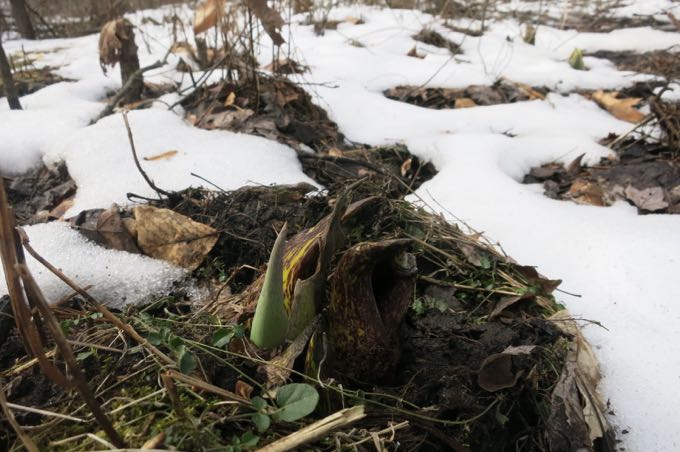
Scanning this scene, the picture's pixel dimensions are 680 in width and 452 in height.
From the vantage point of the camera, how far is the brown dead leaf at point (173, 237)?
1.38 meters

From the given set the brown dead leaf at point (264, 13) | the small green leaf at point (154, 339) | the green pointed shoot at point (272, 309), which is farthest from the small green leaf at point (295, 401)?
the brown dead leaf at point (264, 13)

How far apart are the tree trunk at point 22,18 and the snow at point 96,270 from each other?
451cm

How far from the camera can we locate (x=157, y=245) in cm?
142

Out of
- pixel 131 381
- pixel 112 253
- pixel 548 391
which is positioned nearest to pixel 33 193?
pixel 112 253

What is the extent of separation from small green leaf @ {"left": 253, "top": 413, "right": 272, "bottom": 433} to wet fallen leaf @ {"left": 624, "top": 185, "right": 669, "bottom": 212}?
192 cm

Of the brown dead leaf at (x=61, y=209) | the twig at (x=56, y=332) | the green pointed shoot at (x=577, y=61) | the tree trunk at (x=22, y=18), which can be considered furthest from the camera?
the tree trunk at (x=22, y=18)

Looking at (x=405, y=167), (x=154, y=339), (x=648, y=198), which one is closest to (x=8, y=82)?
(x=405, y=167)

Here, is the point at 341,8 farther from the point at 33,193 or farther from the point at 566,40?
the point at 33,193

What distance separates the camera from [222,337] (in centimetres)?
94

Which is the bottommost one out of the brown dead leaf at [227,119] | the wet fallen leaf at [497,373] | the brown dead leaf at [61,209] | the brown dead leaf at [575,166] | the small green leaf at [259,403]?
the brown dead leaf at [575,166]

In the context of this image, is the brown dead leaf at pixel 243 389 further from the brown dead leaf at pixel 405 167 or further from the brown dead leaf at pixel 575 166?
the brown dead leaf at pixel 575 166

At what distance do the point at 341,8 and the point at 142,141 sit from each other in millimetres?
4387

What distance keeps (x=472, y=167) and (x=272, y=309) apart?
157cm

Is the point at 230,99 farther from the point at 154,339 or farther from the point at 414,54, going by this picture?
the point at 414,54
